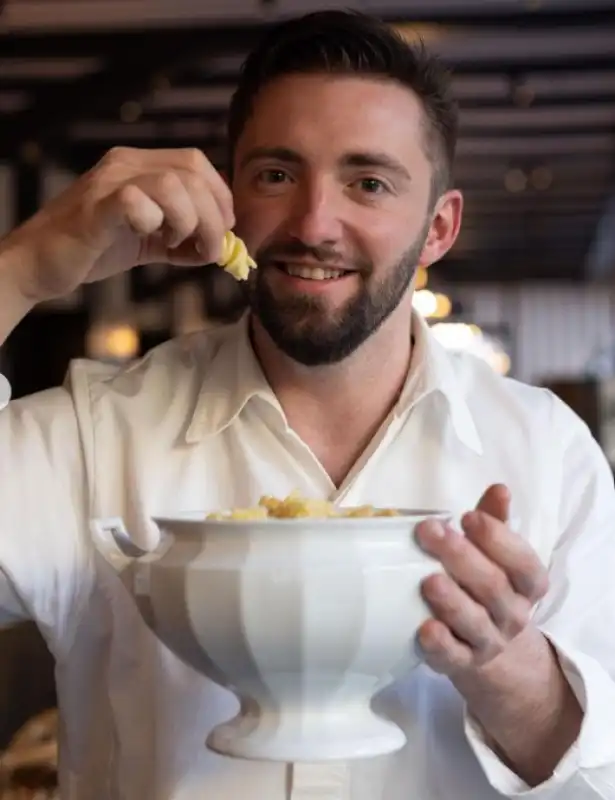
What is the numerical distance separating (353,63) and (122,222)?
43 cm

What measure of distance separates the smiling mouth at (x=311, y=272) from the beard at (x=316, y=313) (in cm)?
1

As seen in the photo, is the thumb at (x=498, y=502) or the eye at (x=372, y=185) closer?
the thumb at (x=498, y=502)

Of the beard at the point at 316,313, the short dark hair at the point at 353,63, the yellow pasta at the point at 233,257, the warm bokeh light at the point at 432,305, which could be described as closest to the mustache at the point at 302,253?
the beard at the point at 316,313

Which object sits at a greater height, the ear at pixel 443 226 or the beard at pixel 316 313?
the ear at pixel 443 226

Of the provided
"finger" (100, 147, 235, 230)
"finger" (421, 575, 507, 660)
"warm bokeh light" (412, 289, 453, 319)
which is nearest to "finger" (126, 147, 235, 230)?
"finger" (100, 147, 235, 230)

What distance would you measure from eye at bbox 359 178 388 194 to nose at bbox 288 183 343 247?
0.05 meters

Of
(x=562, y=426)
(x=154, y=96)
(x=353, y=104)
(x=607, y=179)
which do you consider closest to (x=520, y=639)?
(x=562, y=426)

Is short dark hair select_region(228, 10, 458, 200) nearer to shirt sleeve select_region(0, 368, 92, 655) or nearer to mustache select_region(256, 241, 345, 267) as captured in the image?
mustache select_region(256, 241, 345, 267)

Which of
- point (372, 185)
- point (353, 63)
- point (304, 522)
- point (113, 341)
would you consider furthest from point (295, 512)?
point (113, 341)

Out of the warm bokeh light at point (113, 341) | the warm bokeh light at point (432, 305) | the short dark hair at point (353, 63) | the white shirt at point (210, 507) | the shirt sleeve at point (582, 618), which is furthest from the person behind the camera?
the warm bokeh light at point (432, 305)

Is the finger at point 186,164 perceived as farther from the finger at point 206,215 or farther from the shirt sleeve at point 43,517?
the shirt sleeve at point 43,517

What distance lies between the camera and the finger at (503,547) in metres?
0.94

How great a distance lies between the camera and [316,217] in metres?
1.28

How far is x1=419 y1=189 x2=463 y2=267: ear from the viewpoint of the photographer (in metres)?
1.55
